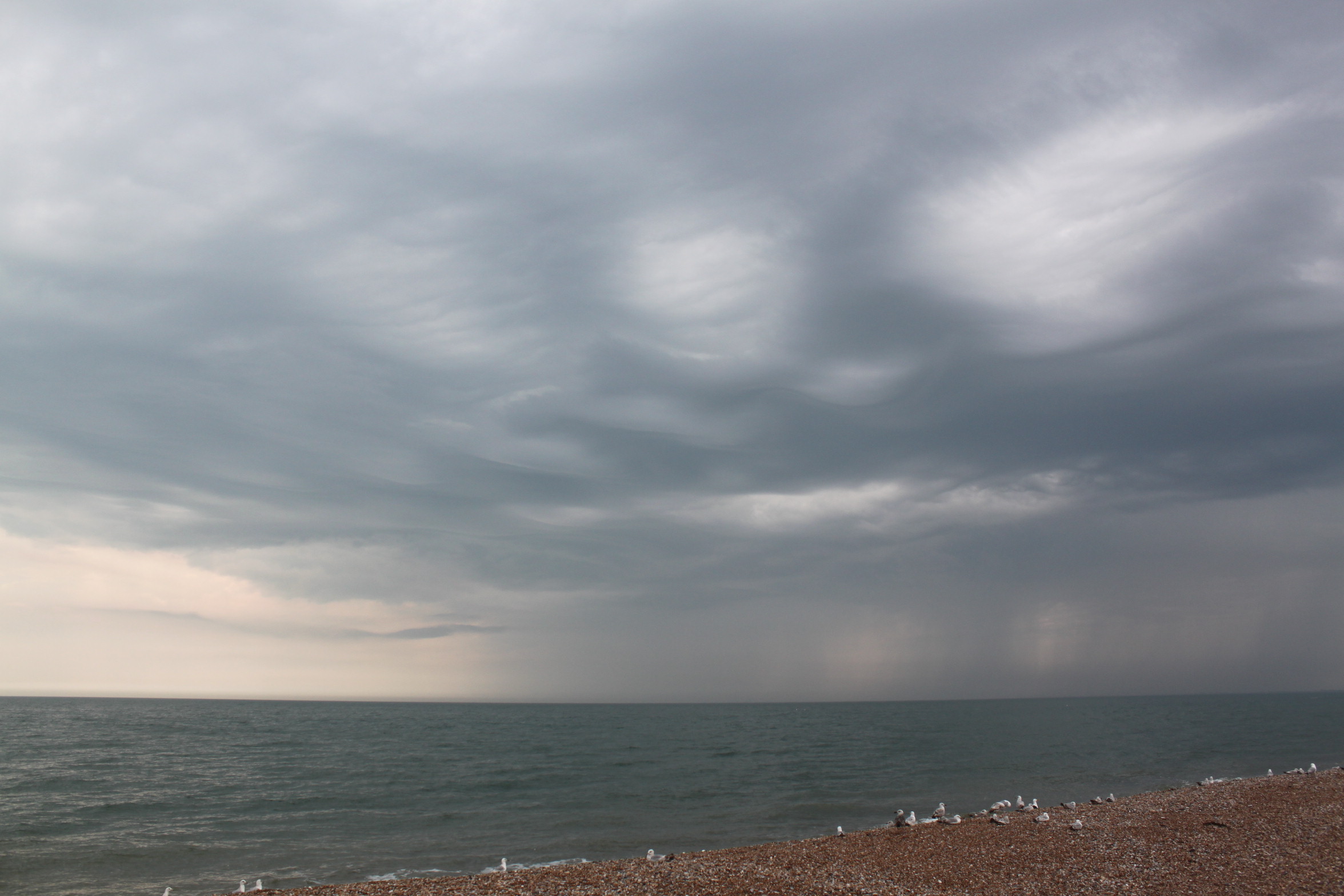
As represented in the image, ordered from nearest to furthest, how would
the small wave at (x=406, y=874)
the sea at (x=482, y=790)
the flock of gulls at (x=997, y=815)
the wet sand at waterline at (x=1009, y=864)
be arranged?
1. the wet sand at waterline at (x=1009, y=864)
2. the small wave at (x=406, y=874)
3. the sea at (x=482, y=790)
4. the flock of gulls at (x=997, y=815)

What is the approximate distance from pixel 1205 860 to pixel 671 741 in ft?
192

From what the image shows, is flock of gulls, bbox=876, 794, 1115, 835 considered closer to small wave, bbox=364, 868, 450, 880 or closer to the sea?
the sea

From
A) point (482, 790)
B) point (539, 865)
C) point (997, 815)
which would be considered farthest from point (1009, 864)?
point (482, 790)

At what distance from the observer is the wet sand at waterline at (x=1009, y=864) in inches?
626

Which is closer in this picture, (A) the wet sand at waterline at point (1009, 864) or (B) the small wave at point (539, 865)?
(A) the wet sand at waterline at point (1009, 864)

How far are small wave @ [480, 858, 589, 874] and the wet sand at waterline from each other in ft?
2.89

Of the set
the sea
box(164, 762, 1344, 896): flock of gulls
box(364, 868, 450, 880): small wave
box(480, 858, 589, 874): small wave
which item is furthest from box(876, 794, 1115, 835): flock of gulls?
box(364, 868, 450, 880): small wave

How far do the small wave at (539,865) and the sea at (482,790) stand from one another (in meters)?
0.18

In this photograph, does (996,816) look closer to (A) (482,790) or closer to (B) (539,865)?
(B) (539,865)

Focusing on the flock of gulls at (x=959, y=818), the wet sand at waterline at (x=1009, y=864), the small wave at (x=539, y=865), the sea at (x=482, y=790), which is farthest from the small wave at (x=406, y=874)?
the wet sand at waterline at (x=1009, y=864)

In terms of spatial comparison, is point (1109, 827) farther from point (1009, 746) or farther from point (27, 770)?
point (27, 770)

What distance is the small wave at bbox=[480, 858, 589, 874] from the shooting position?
781 inches

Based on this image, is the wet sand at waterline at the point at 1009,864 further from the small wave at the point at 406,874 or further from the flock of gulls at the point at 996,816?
the small wave at the point at 406,874

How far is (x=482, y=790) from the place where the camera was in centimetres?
3706
